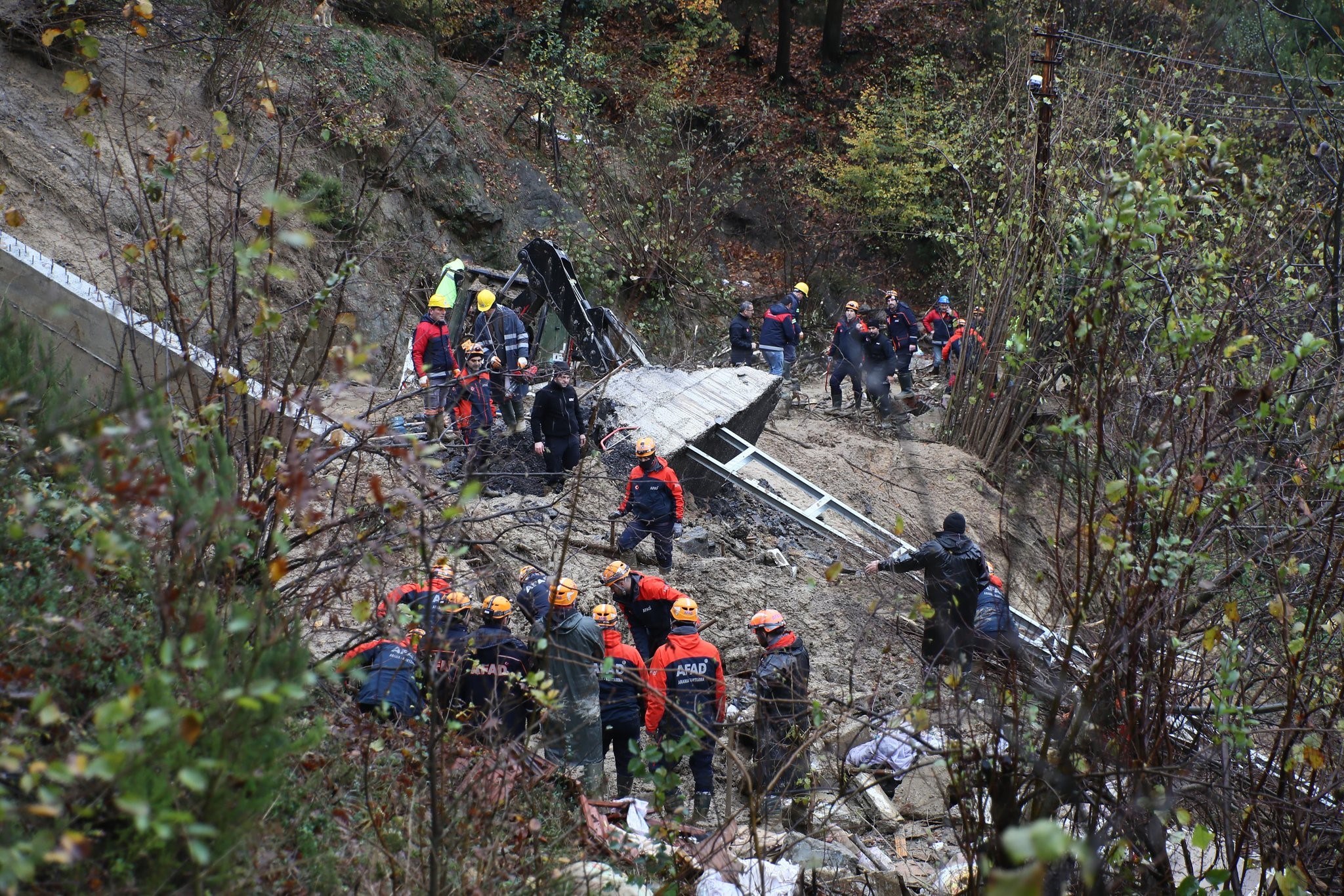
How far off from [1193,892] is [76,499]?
463 cm

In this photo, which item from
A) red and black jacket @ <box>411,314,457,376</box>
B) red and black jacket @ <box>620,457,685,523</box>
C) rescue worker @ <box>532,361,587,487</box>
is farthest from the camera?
red and black jacket @ <box>411,314,457,376</box>

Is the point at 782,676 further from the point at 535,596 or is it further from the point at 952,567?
the point at 952,567

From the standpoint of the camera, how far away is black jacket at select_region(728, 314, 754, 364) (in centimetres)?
1581

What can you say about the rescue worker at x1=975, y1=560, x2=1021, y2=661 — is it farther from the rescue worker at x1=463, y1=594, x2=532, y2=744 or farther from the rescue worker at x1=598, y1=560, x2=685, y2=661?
the rescue worker at x1=463, y1=594, x2=532, y2=744

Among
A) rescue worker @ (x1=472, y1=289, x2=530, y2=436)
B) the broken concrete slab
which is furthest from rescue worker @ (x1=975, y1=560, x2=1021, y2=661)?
rescue worker @ (x1=472, y1=289, x2=530, y2=436)

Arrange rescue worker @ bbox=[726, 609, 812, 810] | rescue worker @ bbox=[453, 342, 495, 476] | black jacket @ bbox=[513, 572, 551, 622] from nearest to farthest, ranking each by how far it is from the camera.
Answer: rescue worker @ bbox=[726, 609, 812, 810] → black jacket @ bbox=[513, 572, 551, 622] → rescue worker @ bbox=[453, 342, 495, 476]

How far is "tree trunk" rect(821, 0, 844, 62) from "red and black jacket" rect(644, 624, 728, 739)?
23.0 meters

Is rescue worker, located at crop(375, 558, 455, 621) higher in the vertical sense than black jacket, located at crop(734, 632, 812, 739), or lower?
higher

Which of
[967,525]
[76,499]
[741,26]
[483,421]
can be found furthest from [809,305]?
[76,499]

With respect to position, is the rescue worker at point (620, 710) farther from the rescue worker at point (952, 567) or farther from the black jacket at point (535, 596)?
the rescue worker at point (952, 567)

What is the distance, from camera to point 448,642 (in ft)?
15.5

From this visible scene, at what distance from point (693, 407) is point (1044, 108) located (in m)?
6.20

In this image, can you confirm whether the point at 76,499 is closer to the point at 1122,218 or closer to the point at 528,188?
the point at 1122,218

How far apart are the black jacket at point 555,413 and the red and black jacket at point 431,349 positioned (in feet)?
3.45
